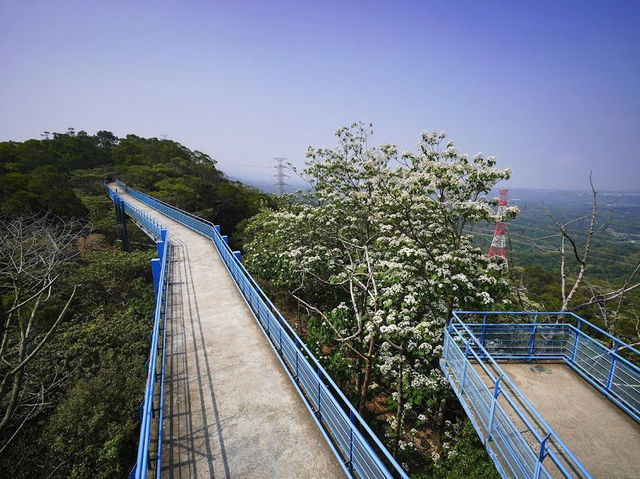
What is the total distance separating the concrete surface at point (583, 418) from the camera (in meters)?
5.21

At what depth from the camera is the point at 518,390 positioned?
18.7 feet

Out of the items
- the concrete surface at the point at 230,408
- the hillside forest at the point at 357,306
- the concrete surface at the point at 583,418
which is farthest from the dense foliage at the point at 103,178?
the concrete surface at the point at 583,418

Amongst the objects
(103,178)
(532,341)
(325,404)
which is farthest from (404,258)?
(103,178)

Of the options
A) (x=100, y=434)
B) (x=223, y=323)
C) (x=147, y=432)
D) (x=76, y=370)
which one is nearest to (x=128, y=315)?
(x=76, y=370)

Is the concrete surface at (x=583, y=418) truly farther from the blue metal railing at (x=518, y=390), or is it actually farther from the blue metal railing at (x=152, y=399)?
the blue metal railing at (x=152, y=399)

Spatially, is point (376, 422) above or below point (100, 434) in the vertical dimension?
below

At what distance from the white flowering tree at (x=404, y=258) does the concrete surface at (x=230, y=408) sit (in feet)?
10.3

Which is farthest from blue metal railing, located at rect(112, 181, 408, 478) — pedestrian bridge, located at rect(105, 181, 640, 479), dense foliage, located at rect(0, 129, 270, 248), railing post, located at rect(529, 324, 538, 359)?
dense foliage, located at rect(0, 129, 270, 248)

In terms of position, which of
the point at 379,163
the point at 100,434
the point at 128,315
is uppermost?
the point at 379,163

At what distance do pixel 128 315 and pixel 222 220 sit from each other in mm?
23188

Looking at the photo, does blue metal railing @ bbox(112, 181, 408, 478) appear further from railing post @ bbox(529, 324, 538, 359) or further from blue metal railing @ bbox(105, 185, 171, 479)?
railing post @ bbox(529, 324, 538, 359)

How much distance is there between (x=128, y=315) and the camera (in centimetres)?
1441

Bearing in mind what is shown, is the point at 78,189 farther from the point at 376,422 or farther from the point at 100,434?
the point at 376,422

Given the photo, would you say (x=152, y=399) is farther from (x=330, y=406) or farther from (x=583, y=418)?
(x=583, y=418)
